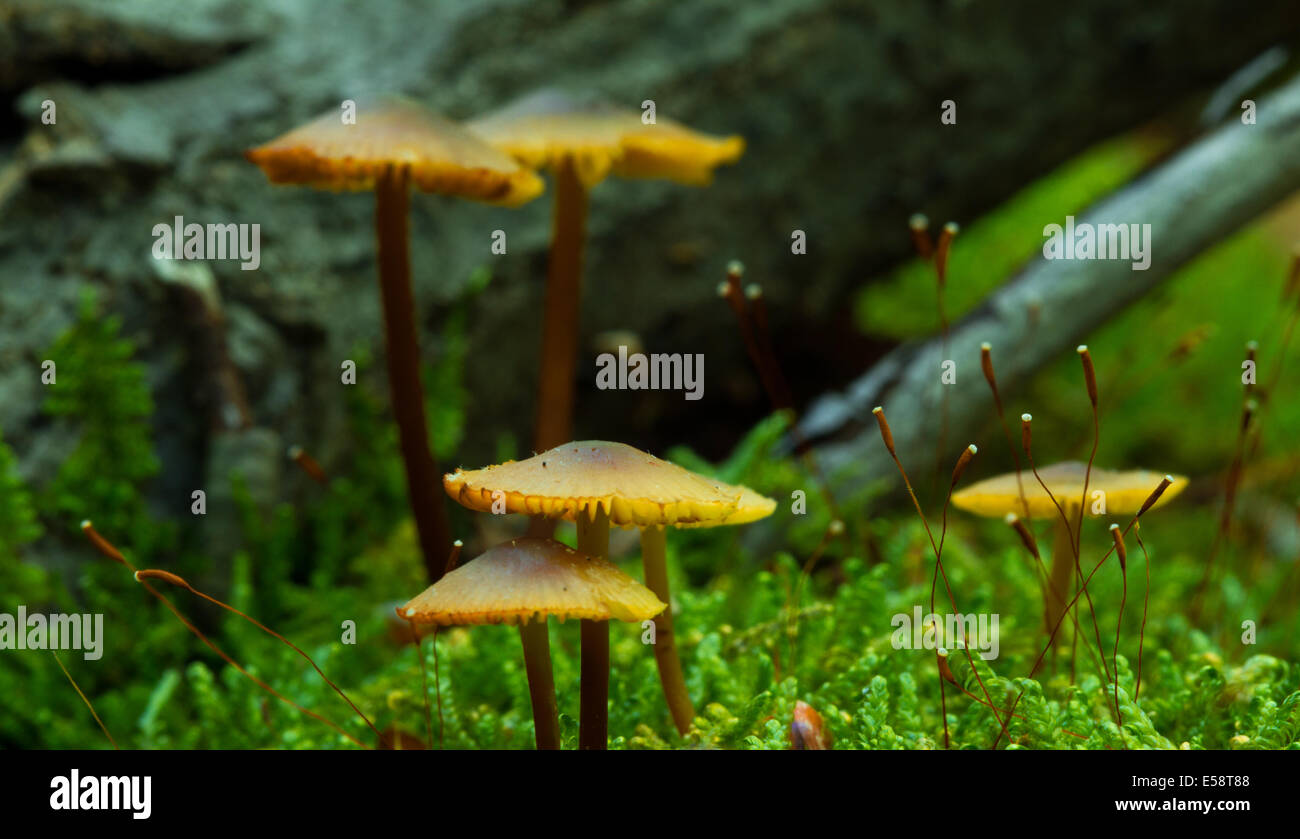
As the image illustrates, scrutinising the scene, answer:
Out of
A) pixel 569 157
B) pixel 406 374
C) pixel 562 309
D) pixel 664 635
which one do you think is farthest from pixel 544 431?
pixel 664 635

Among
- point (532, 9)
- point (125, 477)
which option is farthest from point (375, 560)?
point (532, 9)

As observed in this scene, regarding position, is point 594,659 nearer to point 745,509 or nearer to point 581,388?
point 745,509

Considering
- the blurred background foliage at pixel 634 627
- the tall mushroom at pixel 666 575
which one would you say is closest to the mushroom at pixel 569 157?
the blurred background foliage at pixel 634 627

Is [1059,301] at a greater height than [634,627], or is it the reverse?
[1059,301]
